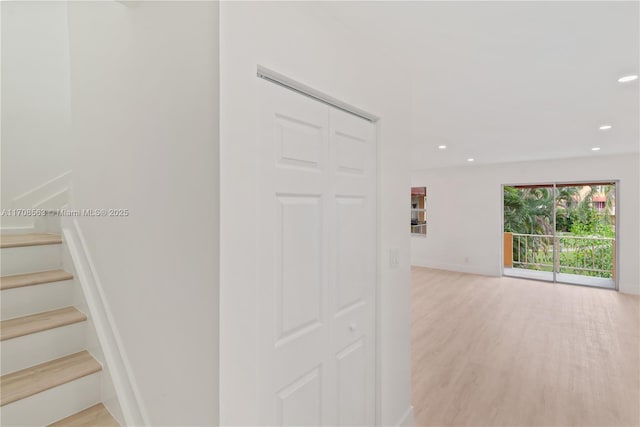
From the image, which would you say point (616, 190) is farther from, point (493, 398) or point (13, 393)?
point (13, 393)

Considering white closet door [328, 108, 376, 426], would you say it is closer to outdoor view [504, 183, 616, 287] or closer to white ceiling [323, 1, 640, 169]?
white ceiling [323, 1, 640, 169]

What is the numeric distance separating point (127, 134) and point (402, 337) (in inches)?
77.2

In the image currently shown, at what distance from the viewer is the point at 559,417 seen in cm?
230

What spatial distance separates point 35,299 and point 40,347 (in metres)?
0.30

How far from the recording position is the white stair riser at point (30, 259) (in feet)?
5.59

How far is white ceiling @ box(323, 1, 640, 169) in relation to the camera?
4.81 ft

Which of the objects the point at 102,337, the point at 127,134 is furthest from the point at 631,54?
the point at 102,337

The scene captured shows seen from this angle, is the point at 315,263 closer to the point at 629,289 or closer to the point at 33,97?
the point at 33,97

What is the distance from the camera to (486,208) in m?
7.16

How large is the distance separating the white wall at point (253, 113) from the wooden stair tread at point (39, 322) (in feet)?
3.62

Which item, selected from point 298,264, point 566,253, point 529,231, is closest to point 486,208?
point 529,231

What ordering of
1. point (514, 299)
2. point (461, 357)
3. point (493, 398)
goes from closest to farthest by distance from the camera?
point (493, 398) → point (461, 357) → point (514, 299)

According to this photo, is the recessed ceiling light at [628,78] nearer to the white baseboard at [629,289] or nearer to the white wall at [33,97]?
the white wall at [33,97]

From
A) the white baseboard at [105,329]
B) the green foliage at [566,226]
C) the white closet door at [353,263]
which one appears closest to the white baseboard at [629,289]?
the green foliage at [566,226]
